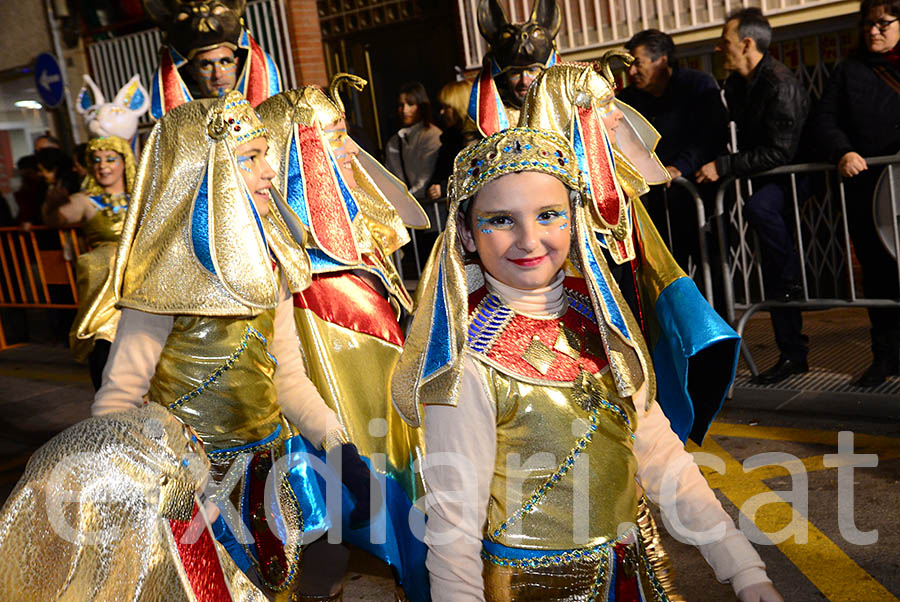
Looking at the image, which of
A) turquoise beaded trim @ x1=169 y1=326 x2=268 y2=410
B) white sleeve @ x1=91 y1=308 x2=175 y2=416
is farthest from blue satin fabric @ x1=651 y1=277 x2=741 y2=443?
white sleeve @ x1=91 y1=308 x2=175 y2=416

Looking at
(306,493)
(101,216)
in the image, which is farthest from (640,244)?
(101,216)

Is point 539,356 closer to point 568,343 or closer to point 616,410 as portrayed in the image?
point 568,343

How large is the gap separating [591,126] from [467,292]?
6.45ft

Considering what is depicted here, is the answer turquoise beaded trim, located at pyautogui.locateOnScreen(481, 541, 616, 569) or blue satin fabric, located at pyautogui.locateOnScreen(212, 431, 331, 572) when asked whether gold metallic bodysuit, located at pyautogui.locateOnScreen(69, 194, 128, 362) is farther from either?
turquoise beaded trim, located at pyautogui.locateOnScreen(481, 541, 616, 569)

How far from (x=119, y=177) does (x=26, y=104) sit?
38.6ft

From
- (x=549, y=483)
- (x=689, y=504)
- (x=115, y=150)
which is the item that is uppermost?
(x=115, y=150)

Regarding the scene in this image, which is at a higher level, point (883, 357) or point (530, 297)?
point (530, 297)

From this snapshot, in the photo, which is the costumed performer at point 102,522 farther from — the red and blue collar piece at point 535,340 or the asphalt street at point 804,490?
the asphalt street at point 804,490

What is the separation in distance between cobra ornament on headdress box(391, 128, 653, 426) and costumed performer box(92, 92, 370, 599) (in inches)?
33.9

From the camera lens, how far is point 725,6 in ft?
28.4

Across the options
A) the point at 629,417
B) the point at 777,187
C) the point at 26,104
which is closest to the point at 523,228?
the point at 629,417

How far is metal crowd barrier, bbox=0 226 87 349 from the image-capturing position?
31.8ft

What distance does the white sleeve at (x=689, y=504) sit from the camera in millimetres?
1943

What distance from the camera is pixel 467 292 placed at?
2.05 meters
